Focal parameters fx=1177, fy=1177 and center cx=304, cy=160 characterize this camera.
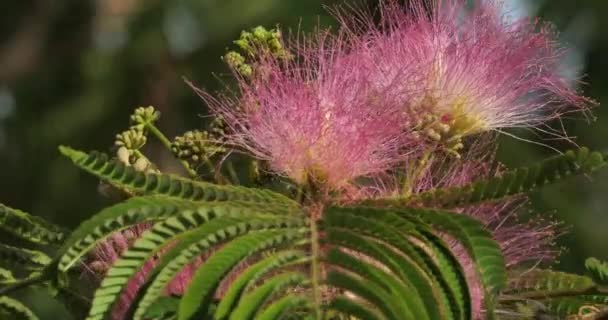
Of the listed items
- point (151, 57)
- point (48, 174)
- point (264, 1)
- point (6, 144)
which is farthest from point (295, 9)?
point (6, 144)

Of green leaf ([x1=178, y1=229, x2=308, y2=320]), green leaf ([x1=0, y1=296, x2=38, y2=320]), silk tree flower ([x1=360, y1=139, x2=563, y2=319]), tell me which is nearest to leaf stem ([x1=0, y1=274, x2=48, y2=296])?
green leaf ([x1=0, y1=296, x2=38, y2=320])

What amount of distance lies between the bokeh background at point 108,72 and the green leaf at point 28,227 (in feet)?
13.4

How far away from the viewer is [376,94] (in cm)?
142

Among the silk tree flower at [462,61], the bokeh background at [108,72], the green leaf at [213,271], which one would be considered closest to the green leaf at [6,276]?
the green leaf at [213,271]

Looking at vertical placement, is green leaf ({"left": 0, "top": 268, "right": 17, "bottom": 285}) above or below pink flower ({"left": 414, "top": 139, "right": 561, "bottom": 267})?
below

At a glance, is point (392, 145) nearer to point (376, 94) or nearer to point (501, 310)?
point (376, 94)

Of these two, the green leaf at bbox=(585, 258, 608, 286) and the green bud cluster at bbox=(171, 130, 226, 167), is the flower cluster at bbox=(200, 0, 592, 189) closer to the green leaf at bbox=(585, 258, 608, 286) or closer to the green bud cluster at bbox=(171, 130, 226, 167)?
the green bud cluster at bbox=(171, 130, 226, 167)

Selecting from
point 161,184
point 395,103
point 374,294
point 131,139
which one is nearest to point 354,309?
point 374,294

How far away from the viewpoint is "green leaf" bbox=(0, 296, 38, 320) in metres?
1.42

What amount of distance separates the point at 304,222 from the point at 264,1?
5.72m

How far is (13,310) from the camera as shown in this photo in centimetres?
143

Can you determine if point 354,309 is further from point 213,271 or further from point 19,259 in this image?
point 19,259

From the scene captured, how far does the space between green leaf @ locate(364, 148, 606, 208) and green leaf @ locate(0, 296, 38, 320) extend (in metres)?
0.50

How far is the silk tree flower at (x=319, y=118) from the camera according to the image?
1.41 m
